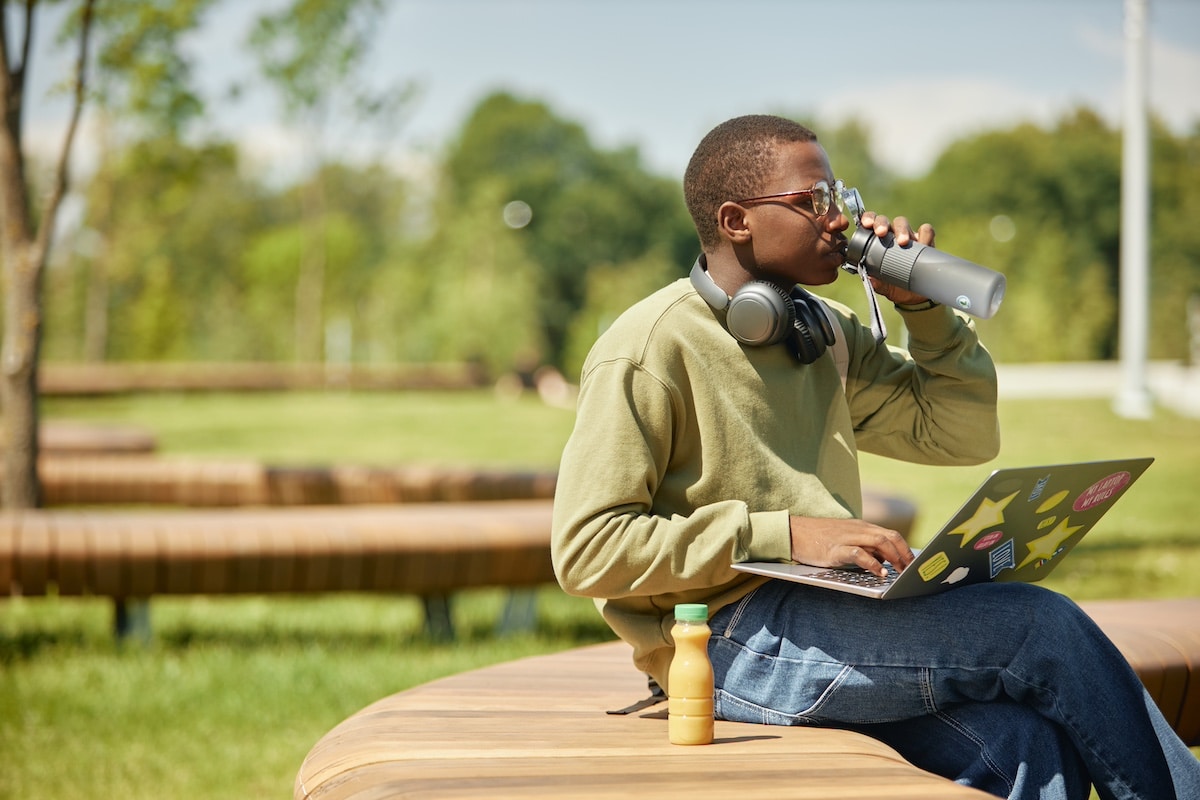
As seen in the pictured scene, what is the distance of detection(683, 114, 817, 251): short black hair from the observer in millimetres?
2373

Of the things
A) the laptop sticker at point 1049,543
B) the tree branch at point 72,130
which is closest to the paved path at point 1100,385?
the tree branch at point 72,130

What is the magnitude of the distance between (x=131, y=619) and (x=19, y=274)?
1.93 m

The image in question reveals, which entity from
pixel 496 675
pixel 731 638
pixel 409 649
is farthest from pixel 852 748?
pixel 409 649

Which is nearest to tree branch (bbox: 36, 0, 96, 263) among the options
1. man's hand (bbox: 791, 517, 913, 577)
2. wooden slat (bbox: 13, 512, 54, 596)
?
wooden slat (bbox: 13, 512, 54, 596)

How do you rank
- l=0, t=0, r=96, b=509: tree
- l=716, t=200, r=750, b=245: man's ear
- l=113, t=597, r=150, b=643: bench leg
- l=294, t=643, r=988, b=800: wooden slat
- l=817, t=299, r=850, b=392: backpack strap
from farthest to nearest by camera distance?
l=0, t=0, r=96, b=509: tree, l=113, t=597, r=150, b=643: bench leg, l=817, t=299, r=850, b=392: backpack strap, l=716, t=200, r=750, b=245: man's ear, l=294, t=643, r=988, b=800: wooden slat

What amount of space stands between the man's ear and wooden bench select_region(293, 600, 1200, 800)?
862mm

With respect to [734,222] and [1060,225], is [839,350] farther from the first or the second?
[1060,225]

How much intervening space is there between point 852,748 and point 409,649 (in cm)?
391

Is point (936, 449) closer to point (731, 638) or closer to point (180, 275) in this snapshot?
point (731, 638)

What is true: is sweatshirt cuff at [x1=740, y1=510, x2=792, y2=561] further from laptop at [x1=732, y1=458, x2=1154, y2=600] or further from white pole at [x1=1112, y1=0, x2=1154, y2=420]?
Result: white pole at [x1=1112, y1=0, x2=1154, y2=420]

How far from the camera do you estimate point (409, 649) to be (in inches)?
229

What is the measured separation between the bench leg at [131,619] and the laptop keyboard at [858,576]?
430 centimetres

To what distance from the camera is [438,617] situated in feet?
20.5

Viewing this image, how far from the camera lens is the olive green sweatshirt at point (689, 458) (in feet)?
7.20
